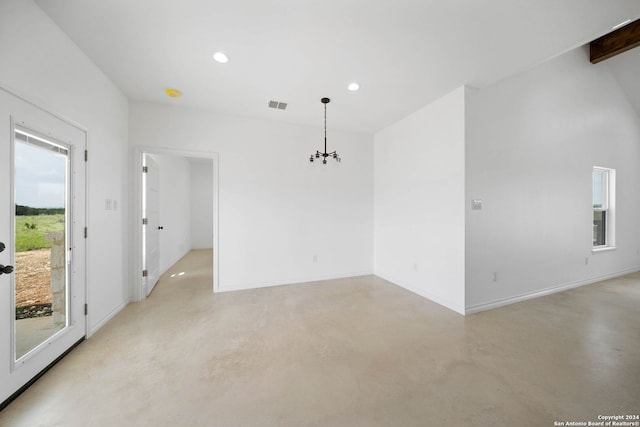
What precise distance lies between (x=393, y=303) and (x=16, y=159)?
12.8 feet

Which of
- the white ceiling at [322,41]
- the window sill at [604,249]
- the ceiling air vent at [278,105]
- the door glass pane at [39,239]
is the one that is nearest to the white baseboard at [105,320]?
the door glass pane at [39,239]

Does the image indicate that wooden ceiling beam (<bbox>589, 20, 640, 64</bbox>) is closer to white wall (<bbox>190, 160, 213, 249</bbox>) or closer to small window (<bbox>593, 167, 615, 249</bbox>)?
small window (<bbox>593, 167, 615, 249</bbox>)

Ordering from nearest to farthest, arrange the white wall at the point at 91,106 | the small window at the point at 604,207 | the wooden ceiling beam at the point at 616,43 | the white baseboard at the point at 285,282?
the white wall at the point at 91,106 → the wooden ceiling beam at the point at 616,43 → the white baseboard at the point at 285,282 → the small window at the point at 604,207

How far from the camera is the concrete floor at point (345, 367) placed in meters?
1.46

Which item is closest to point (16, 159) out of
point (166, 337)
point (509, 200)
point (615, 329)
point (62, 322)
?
point (62, 322)

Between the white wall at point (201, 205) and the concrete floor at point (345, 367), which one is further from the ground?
the white wall at point (201, 205)

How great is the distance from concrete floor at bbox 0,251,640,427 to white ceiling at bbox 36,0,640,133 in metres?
2.85

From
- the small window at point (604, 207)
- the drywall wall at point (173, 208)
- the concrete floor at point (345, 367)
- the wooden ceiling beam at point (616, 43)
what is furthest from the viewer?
the drywall wall at point (173, 208)

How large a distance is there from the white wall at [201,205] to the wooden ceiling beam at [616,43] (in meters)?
9.17

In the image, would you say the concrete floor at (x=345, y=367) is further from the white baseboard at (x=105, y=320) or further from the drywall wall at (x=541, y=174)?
the drywall wall at (x=541, y=174)

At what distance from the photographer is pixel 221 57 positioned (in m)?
2.35

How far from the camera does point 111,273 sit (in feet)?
9.15

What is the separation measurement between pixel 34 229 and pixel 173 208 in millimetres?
4223

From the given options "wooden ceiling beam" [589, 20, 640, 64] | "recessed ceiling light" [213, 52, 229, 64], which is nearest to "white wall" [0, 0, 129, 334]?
"recessed ceiling light" [213, 52, 229, 64]
